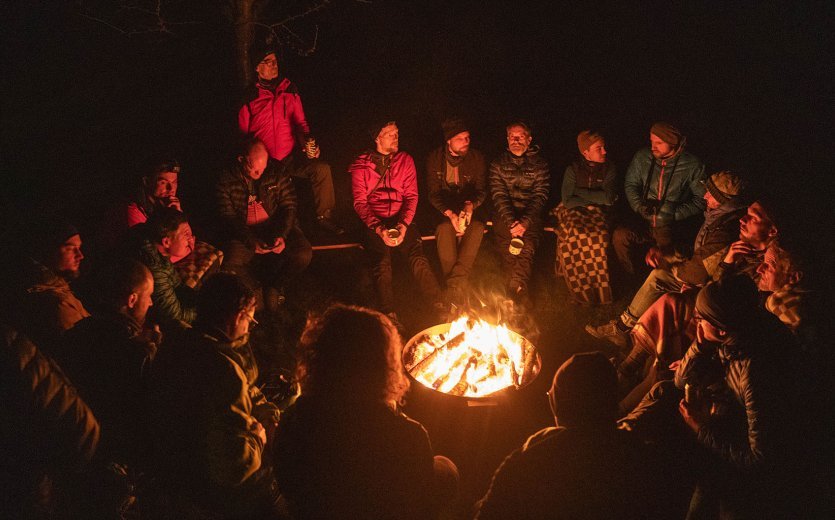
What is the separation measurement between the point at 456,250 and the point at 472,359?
267 centimetres

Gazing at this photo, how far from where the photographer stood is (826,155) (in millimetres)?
A: 10656

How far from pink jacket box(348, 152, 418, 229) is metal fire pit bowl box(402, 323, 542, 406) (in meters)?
2.34

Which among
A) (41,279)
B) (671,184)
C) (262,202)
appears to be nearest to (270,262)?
(262,202)

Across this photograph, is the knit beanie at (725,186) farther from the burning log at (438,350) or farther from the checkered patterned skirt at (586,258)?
the burning log at (438,350)

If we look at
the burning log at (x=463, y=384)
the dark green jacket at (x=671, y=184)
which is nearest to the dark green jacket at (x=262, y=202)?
the burning log at (x=463, y=384)

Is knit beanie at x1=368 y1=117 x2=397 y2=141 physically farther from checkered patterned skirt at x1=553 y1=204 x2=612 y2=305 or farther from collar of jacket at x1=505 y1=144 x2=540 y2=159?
checkered patterned skirt at x1=553 y1=204 x2=612 y2=305

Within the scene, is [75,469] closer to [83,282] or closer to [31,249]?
[31,249]

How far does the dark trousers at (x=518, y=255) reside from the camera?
7.41 m

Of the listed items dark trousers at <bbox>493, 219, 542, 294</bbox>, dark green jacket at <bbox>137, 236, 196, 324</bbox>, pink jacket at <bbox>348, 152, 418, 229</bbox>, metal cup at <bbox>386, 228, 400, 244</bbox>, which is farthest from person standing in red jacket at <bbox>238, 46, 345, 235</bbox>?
dark green jacket at <bbox>137, 236, 196, 324</bbox>

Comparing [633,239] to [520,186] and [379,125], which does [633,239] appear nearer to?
[520,186]

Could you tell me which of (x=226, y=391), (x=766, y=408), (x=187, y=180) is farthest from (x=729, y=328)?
(x=187, y=180)

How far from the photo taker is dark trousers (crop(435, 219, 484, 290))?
7.45 metres

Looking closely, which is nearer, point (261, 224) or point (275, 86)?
point (261, 224)

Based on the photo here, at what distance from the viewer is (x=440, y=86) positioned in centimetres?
1080
